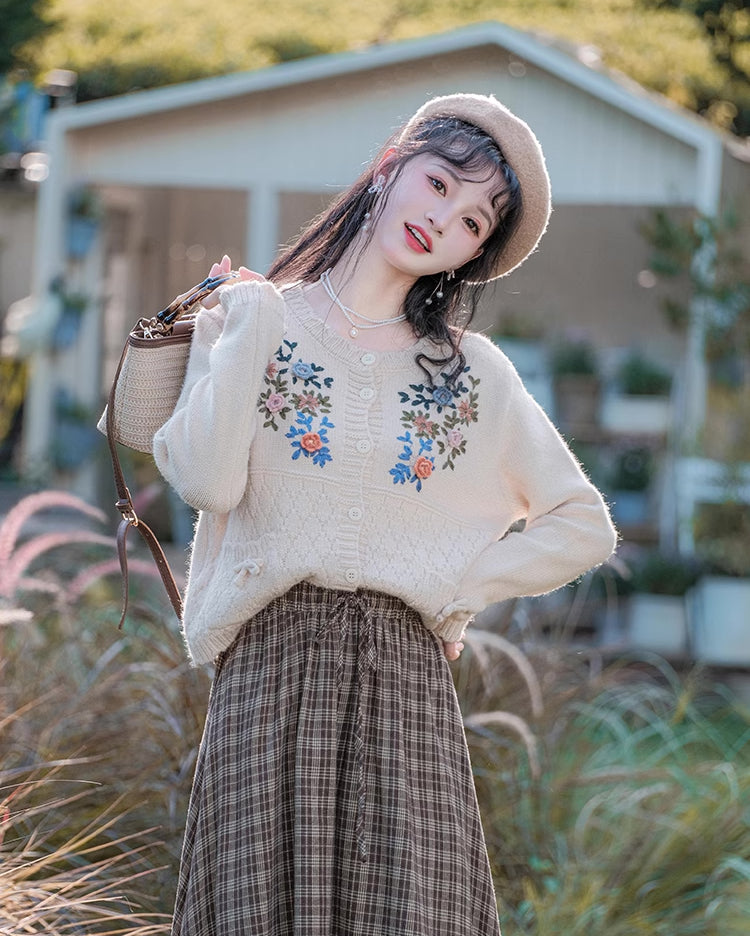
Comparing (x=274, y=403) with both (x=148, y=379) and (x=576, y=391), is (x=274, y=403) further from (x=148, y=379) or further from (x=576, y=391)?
(x=576, y=391)

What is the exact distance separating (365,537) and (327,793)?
43 cm

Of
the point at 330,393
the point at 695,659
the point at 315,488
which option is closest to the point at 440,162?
the point at 330,393

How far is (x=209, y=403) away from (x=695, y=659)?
4955 mm

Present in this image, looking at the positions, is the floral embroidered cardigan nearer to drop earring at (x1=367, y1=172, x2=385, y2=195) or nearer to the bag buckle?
the bag buckle

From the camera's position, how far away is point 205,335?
2.49 meters

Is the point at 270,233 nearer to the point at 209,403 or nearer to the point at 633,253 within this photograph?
the point at 633,253

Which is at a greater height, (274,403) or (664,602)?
(274,403)

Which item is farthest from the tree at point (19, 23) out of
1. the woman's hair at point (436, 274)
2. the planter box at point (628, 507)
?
the woman's hair at point (436, 274)

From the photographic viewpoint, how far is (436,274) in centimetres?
263

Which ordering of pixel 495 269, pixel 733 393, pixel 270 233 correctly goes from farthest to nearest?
pixel 270 233 → pixel 733 393 → pixel 495 269

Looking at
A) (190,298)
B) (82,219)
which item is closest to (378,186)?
(190,298)

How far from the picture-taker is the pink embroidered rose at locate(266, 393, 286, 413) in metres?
2.45

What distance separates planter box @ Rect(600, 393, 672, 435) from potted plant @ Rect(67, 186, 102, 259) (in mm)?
3214

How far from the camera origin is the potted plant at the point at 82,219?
8633mm
